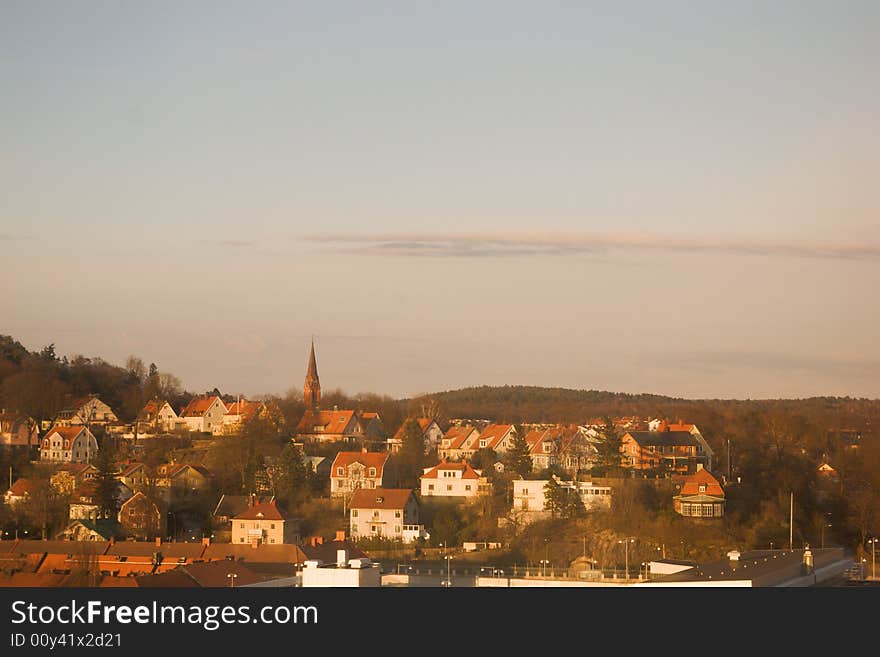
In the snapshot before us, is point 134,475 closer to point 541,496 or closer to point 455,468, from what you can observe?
point 455,468

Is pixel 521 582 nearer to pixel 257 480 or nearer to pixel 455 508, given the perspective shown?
pixel 455 508

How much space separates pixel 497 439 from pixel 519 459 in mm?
5696

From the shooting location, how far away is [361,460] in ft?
118

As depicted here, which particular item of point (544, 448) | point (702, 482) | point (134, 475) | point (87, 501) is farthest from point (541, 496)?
point (134, 475)

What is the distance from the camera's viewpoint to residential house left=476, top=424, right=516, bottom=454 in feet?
133

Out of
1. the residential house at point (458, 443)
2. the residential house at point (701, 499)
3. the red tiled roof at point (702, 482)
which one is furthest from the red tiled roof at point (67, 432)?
the residential house at point (701, 499)

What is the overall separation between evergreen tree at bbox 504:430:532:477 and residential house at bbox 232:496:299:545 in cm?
609

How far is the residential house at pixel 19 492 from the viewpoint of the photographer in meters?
33.9

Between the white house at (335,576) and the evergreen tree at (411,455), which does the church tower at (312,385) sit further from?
the white house at (335,576)

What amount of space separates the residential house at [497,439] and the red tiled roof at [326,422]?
430cm

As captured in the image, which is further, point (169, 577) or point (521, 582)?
point (521, 582)

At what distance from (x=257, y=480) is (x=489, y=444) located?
8396 millimetres

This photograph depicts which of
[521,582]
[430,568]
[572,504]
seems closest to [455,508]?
[572,504]

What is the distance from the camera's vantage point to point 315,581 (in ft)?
66.1
